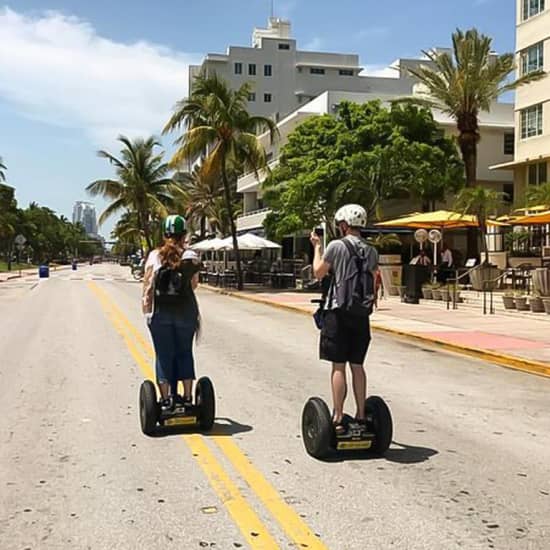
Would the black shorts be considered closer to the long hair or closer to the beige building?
the long hair

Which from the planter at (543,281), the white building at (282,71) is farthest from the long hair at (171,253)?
the white building at (282,71)

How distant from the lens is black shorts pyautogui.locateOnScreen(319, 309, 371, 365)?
20.5ft

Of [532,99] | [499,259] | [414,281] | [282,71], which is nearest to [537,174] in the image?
[532,99]

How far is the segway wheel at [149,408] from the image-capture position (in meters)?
7.09

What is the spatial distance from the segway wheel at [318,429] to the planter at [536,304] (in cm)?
1569

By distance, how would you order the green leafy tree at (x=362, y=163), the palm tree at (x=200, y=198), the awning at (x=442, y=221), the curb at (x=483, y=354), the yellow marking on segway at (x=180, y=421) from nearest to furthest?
the yellow marking on segway at (x=180, y=421) → the curb at (x=483, y=354) → the awning at (x=442, y=221) → the green leafy tree at (x=362, y=163) → the palm tree at (x=200, y=198)

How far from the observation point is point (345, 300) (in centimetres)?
619

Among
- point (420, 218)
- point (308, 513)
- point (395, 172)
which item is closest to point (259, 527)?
point (308, 513)

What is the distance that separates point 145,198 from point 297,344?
1670 inches

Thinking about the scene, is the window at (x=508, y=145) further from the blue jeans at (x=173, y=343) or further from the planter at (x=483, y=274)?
the blue jeans at (x=173, y=343)

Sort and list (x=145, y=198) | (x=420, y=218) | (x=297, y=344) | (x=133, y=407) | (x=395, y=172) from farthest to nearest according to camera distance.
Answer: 1. (x=145, y=198)
2. (x=395, y=172)
3. (x=420, y=218)
4. (x=297, y=344)
5. (x=133, y=407)

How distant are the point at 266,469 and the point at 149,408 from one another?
4.65ft

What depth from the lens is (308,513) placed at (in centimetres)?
513

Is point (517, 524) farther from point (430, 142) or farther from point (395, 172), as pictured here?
point (430, 142)
